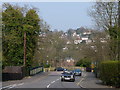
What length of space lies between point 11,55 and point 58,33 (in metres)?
50.5

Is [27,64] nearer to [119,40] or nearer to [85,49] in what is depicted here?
[85,49]

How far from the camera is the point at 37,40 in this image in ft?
213

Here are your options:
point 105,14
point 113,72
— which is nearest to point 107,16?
point 105,14

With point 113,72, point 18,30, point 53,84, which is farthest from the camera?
point 18,30

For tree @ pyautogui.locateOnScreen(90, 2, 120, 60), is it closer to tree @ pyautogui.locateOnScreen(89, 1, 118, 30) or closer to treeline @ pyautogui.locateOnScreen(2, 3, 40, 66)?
tree @ pyautogui.locateOnScreen(89, 1, 118, 30)

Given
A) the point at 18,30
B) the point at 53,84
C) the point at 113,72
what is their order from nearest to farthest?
the point at 113,72, the point at 53,84, the point at 18,30

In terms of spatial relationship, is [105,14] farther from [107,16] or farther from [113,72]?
[113,72]

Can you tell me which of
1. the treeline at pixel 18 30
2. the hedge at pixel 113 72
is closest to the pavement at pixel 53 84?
the hedge at pixel 113 72

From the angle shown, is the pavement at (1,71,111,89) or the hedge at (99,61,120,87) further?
the pavement at (1,71,111,89)

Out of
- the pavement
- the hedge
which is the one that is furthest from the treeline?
the hedge

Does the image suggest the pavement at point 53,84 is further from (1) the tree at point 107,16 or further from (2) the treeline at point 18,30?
(2) the treeline at point 18,30

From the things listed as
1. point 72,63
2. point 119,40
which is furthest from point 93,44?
point 72,63

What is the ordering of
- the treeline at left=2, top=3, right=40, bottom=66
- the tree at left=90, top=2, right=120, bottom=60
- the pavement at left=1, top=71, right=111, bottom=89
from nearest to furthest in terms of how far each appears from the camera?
the pavement at left=1, top=71, right=111, bottom=89 → the tree at left=90, top=2, right=120, bottom=60 → the treeline at left=2, top=3, right=40, bottom=66

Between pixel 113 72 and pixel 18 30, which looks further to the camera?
pixel 18 30
